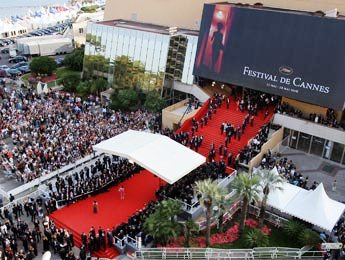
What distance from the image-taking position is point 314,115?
30.6 meters

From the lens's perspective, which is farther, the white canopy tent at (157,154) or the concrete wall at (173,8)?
the concrete wall at (173,8)

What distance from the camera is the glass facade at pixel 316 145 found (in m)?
29.4

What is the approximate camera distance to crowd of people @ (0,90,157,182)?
26938mm

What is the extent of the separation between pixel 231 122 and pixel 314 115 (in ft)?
20.6

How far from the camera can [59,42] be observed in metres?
61.2

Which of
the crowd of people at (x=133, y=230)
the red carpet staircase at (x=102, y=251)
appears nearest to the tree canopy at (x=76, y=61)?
the red carpet staircase at (x=102, y=251)

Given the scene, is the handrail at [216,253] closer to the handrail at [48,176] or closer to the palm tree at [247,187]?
the palm tree at [247,187]

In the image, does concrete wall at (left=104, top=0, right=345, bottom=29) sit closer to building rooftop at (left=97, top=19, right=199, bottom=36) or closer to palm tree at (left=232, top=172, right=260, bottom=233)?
building rooftop at (left=97, top=19, right=199, bottom=36)

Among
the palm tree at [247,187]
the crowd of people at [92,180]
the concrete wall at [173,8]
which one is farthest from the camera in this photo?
the concrete wall at [173,8]

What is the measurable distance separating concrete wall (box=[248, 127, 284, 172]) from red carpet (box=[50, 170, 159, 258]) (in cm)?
656

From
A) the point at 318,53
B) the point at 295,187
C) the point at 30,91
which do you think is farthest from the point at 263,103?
the point at 30,91

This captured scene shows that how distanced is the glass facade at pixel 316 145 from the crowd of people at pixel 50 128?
11737 mm

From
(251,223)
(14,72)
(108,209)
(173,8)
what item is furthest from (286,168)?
(14,72)

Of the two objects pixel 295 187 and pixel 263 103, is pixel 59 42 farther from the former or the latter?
pixel 295 187
